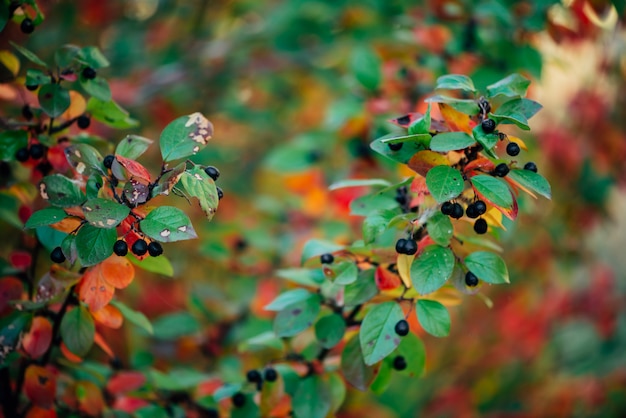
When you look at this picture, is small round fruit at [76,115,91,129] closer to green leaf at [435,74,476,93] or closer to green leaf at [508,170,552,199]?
green leaf at [435,74,476,93]

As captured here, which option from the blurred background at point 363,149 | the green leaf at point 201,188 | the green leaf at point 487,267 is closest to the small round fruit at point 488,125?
the green leaf at point 487,267

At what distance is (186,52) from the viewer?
348cm

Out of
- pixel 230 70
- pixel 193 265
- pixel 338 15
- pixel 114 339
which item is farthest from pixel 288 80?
pixel 114 339

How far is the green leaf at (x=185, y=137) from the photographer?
1165 millimetres

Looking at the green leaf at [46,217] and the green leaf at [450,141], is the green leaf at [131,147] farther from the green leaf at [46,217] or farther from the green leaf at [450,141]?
the green leaf at [450,141]

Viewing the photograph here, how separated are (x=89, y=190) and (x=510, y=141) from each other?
Answer: 0.82 metres

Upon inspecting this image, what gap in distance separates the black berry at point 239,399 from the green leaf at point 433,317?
1.74 ft

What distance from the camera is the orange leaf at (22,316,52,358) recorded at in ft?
4.37

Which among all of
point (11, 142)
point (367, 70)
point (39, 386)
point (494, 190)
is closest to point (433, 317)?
point (494, 190)

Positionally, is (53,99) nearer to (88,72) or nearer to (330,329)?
(88,72)

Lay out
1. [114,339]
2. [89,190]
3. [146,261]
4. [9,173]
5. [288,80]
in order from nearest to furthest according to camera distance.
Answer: [89,190]
[146,261]
[9,173]
[114,339]
[288,80]

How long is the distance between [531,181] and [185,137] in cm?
67

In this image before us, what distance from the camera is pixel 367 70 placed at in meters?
2.16

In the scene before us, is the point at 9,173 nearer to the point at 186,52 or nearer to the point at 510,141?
the point at 510,141
